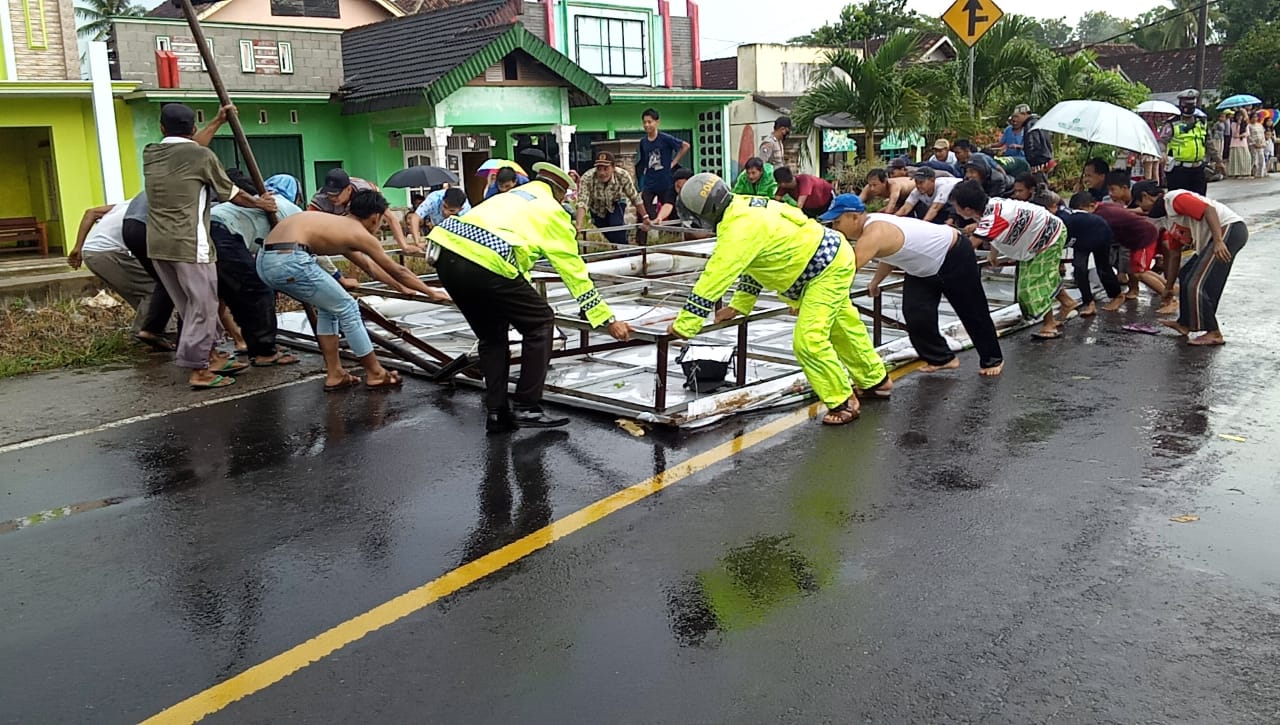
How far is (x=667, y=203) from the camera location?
13.7m

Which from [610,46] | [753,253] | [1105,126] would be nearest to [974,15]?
[1105,126]

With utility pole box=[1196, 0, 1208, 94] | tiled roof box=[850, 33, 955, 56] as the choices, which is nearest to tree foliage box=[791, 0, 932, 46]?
tiled roof box=[850, 33, 955, 56]

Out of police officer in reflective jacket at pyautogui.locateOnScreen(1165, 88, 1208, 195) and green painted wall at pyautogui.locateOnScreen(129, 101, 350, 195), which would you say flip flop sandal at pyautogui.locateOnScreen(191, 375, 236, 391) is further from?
green painted wall at pyautogui.locateOnScreen(129, 101, 350, 195)

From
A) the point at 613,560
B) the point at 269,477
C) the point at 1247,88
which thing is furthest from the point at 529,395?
the point at 1247,88

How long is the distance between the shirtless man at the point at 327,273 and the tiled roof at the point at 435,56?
13.0m

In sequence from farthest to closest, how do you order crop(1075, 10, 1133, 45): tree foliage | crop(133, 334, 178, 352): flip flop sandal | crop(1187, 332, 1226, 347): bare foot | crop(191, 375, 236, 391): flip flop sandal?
1. crop(1075, 10, 1133, 45): tree foliage
2. crop(133, 334, 178, 352): flip flop sandal
3. crop(1187, 332, 1226, 347): bare foot
4. crop(191, 375, 236, 391): flip flop sandal

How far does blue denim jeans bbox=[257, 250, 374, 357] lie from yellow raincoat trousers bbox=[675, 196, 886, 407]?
2.46 meters

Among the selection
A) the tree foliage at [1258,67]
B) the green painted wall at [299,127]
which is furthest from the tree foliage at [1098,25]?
the green painted wall at [299,127]

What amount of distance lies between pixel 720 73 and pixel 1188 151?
2280 centimetres

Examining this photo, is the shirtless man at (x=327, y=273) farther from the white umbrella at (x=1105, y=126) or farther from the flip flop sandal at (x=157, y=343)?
the white umbrella at (x=1105, y=126)

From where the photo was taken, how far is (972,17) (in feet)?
48.9

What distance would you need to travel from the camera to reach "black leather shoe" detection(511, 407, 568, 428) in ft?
21.6

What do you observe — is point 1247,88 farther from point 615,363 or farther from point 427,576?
point 427,576

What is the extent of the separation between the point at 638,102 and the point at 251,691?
23619 mm
